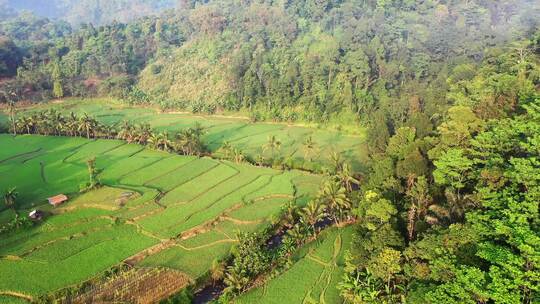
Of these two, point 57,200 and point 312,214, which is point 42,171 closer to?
point 57,200

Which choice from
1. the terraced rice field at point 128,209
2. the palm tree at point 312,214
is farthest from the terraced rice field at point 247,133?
the palm tree at point 312,214

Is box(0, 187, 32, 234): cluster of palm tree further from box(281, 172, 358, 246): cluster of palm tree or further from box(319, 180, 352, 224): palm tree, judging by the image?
box(319, 180, 352, 224): palm tree

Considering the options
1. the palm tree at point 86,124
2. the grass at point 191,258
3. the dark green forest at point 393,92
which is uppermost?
the dark green forest at point 393,92

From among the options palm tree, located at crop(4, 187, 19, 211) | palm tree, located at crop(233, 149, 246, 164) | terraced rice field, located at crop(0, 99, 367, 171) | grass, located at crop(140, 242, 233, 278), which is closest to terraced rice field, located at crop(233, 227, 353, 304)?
grass, located at crop(140, 242, 233, 278)

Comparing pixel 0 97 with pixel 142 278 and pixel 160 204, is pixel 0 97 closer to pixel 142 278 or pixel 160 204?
pixel 160 204

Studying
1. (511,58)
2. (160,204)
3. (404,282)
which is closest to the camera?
(404,282)

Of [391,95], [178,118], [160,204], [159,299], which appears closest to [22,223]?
[160,204]

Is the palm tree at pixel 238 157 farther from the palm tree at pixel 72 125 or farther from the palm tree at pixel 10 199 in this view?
the palm tree at pixel 72 125
